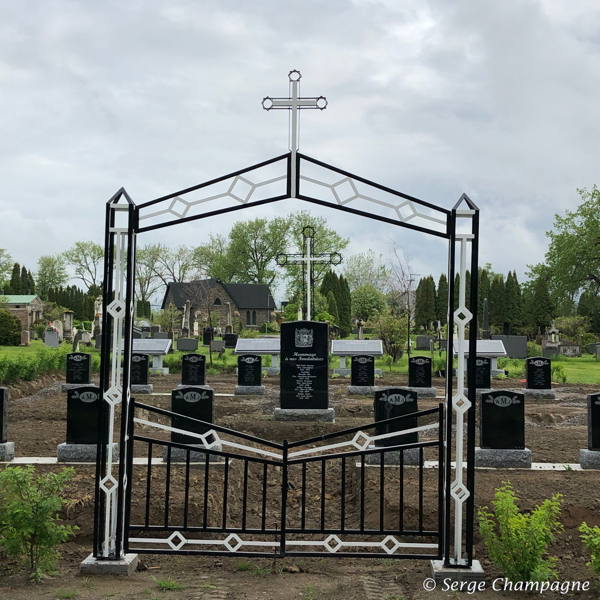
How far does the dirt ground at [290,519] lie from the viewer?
16.0ft

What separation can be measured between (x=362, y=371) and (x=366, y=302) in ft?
136

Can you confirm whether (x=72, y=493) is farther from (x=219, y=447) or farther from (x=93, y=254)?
(x=93, y=254)

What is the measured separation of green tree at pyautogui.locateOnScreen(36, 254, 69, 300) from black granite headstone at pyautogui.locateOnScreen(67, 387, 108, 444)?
7696 centimetres

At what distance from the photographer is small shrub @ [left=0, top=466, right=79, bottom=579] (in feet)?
16.2

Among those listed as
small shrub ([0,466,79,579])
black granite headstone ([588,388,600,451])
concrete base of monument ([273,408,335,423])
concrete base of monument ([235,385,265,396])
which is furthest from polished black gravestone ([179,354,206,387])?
small shrub ([0,466,79,579])

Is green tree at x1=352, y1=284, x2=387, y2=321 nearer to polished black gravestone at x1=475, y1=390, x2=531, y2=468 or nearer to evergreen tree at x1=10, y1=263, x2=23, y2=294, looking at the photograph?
evergreen tree at x1=10, y1=263, x2=23, y2=294

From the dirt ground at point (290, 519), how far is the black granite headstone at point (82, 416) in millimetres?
633

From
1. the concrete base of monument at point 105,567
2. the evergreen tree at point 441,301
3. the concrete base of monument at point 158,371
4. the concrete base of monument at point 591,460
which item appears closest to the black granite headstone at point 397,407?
the concrete base of monument at point 591,460

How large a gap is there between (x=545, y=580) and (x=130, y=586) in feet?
9.81

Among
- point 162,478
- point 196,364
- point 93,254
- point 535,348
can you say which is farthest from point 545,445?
point 93,254

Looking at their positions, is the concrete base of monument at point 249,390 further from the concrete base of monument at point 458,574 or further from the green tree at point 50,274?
the green tree at point 50,274

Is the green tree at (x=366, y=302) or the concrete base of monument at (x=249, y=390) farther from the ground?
the green tree at (x=366, y=302)

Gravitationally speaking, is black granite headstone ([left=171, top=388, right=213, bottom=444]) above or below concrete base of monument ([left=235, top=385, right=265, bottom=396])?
above

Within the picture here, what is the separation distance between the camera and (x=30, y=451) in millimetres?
10031
